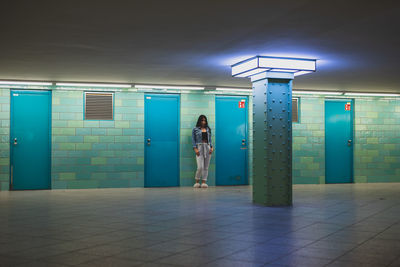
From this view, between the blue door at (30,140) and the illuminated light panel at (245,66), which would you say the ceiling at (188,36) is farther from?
the blue door at (30,140)

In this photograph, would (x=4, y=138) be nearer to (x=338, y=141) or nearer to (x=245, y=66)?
(x=245, y=66)

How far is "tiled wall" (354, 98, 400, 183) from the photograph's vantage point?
1519 cm

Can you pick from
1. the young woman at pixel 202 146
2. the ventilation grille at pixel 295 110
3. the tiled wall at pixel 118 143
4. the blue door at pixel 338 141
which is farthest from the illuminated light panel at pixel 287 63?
the blue door at pixel 338 141

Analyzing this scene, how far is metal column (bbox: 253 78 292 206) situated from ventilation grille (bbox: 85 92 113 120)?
17.0ft

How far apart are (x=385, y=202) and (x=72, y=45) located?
7.10 metres

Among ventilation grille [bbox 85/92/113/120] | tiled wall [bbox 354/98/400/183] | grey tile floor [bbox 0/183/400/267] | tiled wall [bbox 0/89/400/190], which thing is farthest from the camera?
tiled wall [bbox 354/98/400/183]

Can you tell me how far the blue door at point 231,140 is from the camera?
13836 millimetres

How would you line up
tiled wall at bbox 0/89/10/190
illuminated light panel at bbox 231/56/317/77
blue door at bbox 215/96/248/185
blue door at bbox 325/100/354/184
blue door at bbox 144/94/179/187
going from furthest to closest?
blue door at bbox 325/100/354/184, blue door at bbox 215/96/248/185, blue door at bbox 144/94/179/187, tiled wall at bbox 0/89/10/190, illuminated light panel at bbox 231/56/317/77

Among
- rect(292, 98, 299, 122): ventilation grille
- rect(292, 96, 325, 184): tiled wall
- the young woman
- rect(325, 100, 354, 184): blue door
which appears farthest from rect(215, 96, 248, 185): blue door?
rect(325, 100, 354, 184): blue door

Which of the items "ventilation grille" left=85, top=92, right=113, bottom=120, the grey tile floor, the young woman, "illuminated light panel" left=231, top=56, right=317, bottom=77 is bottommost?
the grey tile floor

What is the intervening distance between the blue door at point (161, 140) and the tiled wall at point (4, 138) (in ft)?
12.2

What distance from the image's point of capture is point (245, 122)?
14109 mm

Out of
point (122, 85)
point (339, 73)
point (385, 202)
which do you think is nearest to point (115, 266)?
point (385, 202)

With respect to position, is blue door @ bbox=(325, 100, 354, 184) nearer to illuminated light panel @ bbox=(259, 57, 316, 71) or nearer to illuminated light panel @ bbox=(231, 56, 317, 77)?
illuminated light panel @ bbox=(231, 56, 317, 77)
